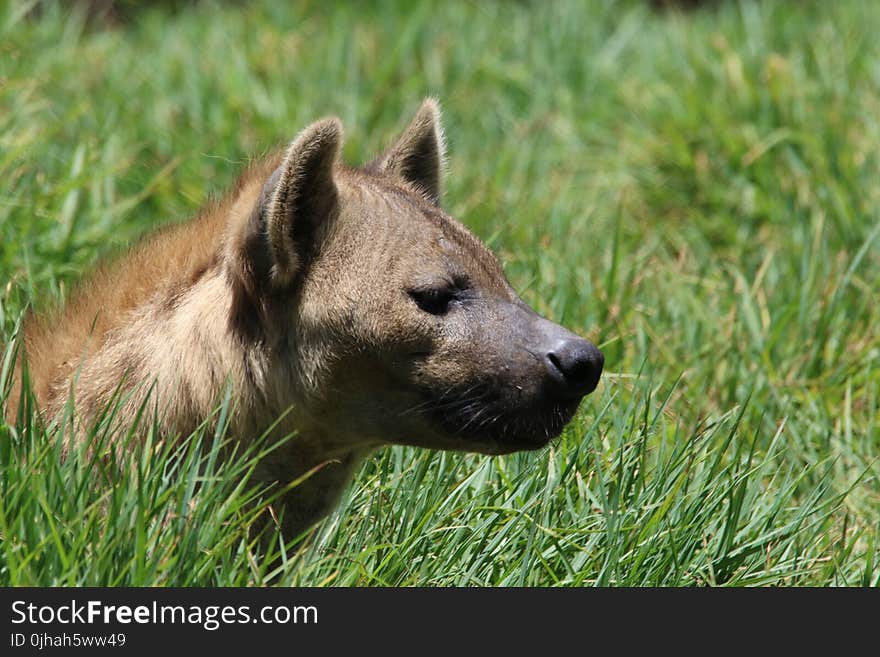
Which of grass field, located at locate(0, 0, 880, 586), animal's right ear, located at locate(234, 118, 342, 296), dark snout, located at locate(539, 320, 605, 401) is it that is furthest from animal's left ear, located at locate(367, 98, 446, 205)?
dark snout, located at locate(539, 320, 605, 401)

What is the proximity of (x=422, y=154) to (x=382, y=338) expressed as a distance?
1036 millimetres

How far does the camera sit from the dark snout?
152 inches

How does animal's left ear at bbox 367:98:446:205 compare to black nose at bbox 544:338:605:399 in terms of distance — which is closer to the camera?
black nose at bbox 544:338:605:399

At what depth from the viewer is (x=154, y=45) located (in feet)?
31.3

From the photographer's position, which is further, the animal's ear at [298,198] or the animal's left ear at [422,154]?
the animal's left ear at [422,154]

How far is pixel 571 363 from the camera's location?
152 inches

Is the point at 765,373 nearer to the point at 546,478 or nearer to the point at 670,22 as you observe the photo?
the point at 546,478

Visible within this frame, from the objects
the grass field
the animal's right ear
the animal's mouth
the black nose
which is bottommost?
the grass field

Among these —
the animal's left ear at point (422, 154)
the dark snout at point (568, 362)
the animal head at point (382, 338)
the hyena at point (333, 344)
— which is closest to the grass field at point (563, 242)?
the hyena at point (333, 344)

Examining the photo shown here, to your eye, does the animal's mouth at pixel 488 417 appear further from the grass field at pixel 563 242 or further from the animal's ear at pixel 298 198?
the animal's ear at pixel 298 198

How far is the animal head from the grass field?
1.08 feet

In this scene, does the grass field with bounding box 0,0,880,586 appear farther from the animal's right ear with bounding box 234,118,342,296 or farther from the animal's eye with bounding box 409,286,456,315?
the animal's eye with bounding box 409,286,456,315

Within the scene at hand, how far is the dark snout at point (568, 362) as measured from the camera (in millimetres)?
3861

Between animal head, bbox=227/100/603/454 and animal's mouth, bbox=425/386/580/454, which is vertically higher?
animal head, bbox=227/100/603/454
